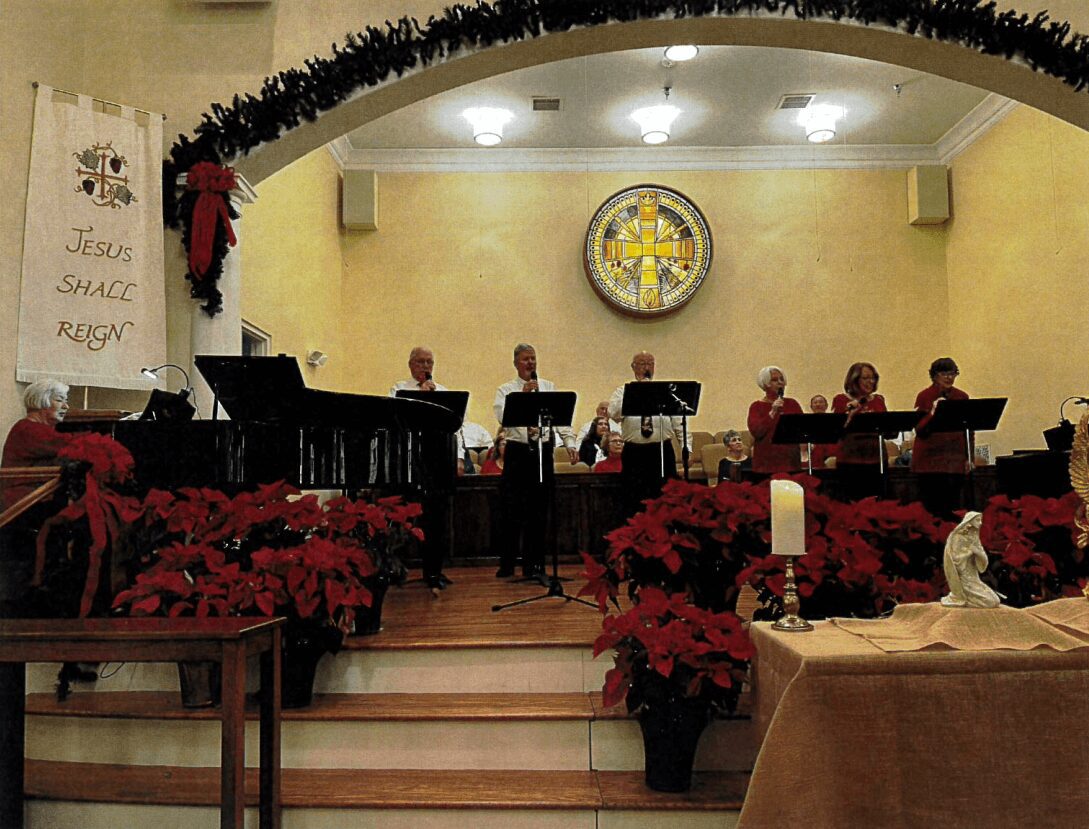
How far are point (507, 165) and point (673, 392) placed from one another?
5027 mm

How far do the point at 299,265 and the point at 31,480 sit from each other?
4.39m

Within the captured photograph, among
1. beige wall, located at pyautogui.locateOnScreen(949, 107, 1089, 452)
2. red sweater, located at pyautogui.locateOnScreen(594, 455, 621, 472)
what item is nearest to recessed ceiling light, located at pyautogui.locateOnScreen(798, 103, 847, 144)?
beige wall, located at pyautogui.locateOnScreen(949, 107, 1089, 452)

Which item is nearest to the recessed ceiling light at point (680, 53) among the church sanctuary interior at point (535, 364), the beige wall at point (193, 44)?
the church sanctuary interior at point (535, 364)

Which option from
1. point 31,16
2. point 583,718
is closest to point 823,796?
point 583,718

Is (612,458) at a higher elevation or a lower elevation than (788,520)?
higher

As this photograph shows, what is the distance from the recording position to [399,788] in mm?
2992

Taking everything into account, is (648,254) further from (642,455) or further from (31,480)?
(31,480)

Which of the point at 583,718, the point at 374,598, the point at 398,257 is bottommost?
the point at 583,718

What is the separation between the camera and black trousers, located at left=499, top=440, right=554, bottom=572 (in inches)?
223

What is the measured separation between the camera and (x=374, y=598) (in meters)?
3.78

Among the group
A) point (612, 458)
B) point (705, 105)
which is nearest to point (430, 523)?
point (612, 458)

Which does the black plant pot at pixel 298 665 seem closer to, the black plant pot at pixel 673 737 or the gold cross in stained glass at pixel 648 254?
the black plant pot at pixel 673 737

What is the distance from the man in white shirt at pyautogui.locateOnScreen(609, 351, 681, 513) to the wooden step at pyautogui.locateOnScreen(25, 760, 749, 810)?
2.84 m

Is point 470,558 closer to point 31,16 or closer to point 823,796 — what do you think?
point 31,16
